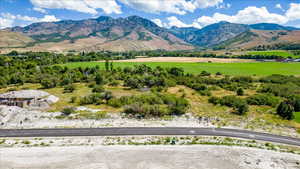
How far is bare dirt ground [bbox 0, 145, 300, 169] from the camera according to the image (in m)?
22.9

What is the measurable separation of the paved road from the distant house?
12832 mm

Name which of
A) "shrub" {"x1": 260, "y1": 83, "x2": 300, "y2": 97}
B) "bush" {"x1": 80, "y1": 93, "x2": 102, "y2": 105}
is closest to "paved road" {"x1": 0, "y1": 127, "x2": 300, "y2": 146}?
"bush" {"x1": 80, "y1": 93, "x2": 102, "y2": 105}

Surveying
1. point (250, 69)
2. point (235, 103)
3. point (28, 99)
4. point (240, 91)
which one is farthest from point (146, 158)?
point (250, 69)

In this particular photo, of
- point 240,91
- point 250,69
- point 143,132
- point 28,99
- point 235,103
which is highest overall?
point 250,69

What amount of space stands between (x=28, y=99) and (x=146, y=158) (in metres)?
40.0

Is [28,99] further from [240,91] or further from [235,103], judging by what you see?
[240,91]

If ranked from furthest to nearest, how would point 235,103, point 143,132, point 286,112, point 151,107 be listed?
point 235,103
point 151,107
point 286,112
point 143,132

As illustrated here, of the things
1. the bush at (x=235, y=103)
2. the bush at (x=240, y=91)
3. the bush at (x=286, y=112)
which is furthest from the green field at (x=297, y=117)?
the bush at (x=240, y=91)

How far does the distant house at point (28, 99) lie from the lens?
44.2 meters

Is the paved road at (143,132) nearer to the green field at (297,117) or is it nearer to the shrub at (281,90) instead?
the green field at (297,117)

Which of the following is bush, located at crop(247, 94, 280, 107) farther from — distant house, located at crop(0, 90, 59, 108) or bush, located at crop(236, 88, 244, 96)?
distant house, located at crop(0, 90, 59, 108)

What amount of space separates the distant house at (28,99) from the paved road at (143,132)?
42.1 feet

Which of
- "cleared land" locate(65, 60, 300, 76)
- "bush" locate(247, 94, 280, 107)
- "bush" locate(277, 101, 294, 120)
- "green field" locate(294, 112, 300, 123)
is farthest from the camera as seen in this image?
"cleared land" locate(65, 60, 300, 76)

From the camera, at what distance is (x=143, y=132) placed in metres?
31.6
